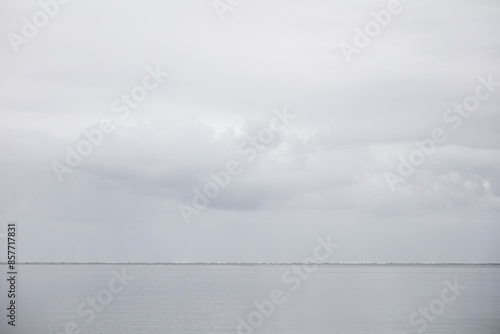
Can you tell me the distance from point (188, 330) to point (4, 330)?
21078 mm

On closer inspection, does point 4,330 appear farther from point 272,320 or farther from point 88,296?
point 88,296

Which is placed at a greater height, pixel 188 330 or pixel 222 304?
pixel 222 304

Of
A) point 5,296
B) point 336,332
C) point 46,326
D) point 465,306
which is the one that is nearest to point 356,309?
point 465,306

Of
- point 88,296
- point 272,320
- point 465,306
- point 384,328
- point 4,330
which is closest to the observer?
point 4,330

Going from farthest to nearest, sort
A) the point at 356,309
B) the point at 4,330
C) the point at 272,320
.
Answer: the point at 356,309, the point at 272,320, the point at 4,330

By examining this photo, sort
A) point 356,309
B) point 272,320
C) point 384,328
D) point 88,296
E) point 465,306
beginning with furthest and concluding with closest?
point 88,296 < point 465,306 < point 356,309 < point 272,320 < point 384,328

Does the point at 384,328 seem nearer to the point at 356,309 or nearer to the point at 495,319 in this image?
the point at 495,319

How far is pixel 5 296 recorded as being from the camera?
119438 millimetres

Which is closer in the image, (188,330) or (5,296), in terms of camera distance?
(188,330)

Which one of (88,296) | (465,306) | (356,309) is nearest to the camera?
(356,309)

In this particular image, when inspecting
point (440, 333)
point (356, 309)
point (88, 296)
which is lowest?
point (440, 333)

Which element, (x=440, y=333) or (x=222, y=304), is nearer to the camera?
(x=440, y=333)

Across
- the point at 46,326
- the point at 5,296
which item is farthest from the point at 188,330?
the point at 5,296

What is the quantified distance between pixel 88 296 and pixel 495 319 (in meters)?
78.2
